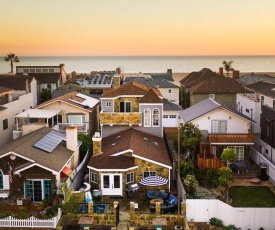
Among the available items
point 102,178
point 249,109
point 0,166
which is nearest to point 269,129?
point 249,109

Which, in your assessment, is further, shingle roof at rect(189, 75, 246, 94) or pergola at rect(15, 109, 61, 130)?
shingle roof at rect(189, 75, 246, 94)

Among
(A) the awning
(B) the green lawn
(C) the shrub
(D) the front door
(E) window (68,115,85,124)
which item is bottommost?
(C) the shrub

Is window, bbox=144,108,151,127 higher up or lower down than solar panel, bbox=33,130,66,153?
higher up

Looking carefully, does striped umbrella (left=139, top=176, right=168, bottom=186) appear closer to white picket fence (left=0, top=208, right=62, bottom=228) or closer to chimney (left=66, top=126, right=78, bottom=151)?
chimney (left=66, top=126, right=78, bottom=151)

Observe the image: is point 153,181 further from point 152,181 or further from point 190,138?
point 190,138

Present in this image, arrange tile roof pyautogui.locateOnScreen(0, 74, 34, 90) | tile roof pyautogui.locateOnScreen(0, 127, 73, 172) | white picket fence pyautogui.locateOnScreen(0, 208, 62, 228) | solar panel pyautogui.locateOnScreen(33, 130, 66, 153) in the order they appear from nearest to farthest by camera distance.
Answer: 1. white picket fence pyautogui.locateOnScreen(0, 208, 62, 228)
2. tile roof pyautogui.locateOnScreen(0, 127, 73, 172)
3. solar panel pyautogui.locateOnScreen(33, 130, 66, 153)
4. tile roof pyautogui.locateOnScreen(0, 74, 34, 90)

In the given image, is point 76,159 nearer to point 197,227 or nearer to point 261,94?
point 197,227

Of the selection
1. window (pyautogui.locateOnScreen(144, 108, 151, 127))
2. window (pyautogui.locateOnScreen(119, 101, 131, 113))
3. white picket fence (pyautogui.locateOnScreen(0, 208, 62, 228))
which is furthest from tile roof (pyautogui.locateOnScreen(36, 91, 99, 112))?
white picket fence (pyautogui.locateOnScreen(0, 208, 62, 228))
